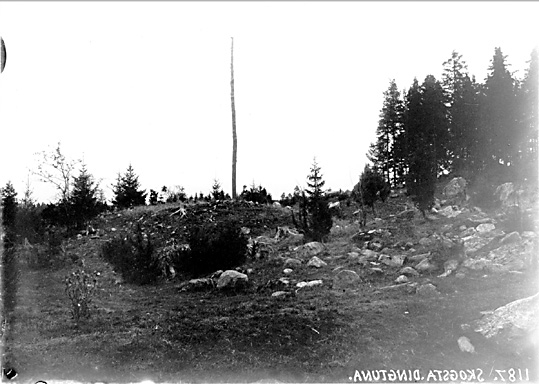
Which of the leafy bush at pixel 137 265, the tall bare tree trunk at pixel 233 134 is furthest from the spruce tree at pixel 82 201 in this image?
the tall bare tree trunk at pixel 233 134

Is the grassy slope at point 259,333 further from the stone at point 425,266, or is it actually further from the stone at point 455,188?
the stone at point 455,188

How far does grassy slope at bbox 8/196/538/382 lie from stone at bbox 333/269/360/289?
35 cm

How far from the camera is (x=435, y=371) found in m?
6.49

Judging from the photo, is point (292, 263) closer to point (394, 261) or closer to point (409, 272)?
point (394, 261)

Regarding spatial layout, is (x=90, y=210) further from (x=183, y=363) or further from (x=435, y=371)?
(x=435, y=371)

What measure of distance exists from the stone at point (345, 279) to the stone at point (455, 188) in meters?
11.1

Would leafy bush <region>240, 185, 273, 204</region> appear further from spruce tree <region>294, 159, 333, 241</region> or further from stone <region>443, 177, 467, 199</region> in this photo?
stone <region>443, 177, 467, 199</region>

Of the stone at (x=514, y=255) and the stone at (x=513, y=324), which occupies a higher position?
the stone at (x=514, y=255)

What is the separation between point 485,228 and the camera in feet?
43.3

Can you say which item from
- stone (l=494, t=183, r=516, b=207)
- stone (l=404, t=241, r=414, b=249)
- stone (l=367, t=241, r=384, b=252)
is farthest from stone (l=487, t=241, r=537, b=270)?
stone (l=494, t=183, r=516, b=207)

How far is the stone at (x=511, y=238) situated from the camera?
11.2 m

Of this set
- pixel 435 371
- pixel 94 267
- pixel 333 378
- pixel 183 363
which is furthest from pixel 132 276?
pixel 435 371

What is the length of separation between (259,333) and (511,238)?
798 cm

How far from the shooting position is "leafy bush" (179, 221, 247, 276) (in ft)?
41.3
